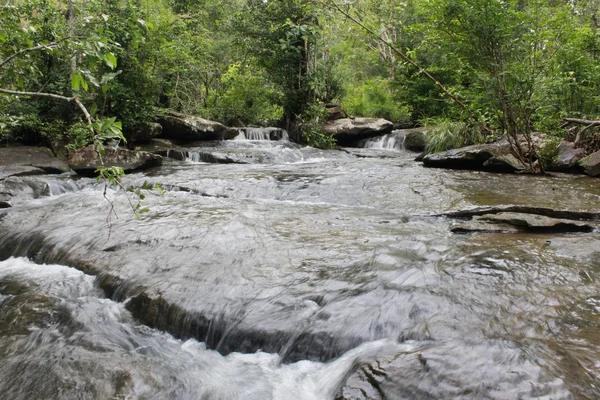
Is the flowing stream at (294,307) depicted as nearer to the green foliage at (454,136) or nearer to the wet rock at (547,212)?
the wet rock at (547,212)

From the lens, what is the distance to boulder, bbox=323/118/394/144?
16.0m

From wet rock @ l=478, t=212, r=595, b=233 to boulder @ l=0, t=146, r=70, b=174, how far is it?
985 cm

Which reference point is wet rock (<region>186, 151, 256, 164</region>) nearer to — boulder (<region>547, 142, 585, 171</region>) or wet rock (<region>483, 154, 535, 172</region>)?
wet rock (<region>483, 154, 535, 172</region>)

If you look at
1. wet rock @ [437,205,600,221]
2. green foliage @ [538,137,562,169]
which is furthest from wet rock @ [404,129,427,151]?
wet rock @ [437,205,600,221]

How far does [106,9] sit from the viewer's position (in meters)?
11.2

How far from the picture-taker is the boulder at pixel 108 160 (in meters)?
9.61

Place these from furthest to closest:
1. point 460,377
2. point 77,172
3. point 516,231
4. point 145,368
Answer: point 77,172 < point 516,231 < point 145,368 < point 460,377

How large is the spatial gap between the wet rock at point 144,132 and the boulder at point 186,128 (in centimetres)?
47

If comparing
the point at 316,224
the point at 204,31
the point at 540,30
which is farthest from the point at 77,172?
the point at 204,31

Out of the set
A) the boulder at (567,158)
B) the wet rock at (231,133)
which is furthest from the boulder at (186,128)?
the boulder at (567,158)

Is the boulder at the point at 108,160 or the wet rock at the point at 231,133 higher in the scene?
the wet rock at the point at 231,133

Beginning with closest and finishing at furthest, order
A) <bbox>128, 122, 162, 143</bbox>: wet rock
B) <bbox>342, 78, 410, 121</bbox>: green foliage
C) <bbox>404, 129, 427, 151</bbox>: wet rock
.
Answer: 1. <bbox>128, 122, 162, 143</bbox>: wet rock
2. <bbox>404, 129, 427, 151</bbox>: wet rock
3. <bbox>342, 78, 410, 121</bbox>: green foliage

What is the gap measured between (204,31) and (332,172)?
14.1m

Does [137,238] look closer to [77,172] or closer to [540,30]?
[77,172]
